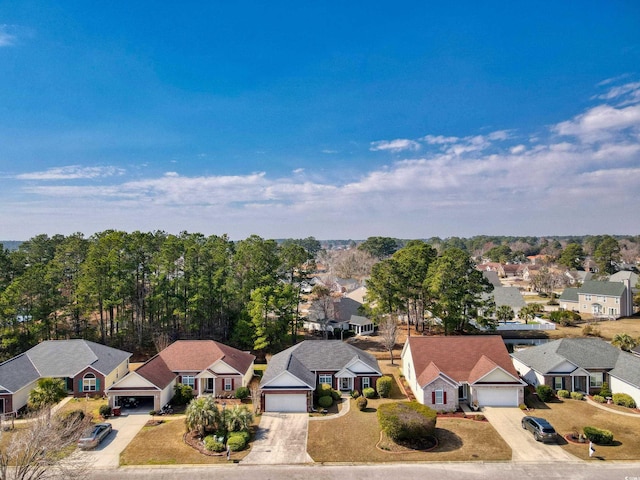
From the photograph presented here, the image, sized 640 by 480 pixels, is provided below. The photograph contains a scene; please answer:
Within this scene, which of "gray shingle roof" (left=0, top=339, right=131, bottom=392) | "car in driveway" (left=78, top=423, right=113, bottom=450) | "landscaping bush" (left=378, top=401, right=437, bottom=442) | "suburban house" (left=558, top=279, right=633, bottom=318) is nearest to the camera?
"car in driveway" (left=78, top=423, right=113, bottom=450)

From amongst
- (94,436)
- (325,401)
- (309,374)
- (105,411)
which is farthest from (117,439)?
(325,401)

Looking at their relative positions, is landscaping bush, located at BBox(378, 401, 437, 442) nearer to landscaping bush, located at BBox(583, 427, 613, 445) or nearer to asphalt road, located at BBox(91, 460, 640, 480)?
asphalt road, located at BBox(91, 460, 640, 480)

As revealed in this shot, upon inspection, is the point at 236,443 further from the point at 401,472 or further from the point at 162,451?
the point at 401,472

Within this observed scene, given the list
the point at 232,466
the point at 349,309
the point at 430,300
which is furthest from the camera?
the point at 349,309

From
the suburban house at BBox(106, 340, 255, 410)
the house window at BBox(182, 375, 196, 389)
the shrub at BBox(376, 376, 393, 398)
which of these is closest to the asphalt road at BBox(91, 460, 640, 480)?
the suburban house at BBox(106, 340, 255, 410)

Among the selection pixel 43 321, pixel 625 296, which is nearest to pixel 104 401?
pixel 43 321

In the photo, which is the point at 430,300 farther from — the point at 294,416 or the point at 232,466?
the point at 232,466

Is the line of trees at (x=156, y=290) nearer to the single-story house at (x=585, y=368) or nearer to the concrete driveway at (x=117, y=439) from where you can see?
the concrete driveway at (x=117, y=439)
